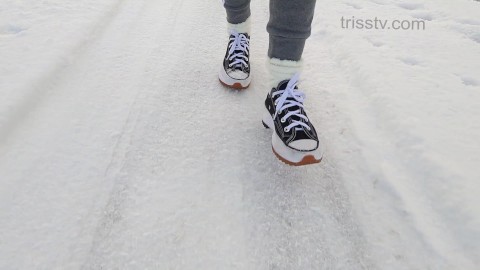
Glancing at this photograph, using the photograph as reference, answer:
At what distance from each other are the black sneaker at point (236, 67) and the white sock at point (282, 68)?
25cm

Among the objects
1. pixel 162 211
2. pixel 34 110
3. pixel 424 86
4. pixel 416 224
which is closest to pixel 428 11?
pixel 424 86

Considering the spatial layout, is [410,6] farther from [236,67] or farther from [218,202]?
[218,202]

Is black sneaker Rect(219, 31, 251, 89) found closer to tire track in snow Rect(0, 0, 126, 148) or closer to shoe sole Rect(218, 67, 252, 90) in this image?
shoe sole Rect(218, 67, 252, 90)

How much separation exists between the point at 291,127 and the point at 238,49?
0.57m

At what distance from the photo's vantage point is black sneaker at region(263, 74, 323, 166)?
0.97m

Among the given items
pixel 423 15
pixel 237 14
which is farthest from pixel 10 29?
pixel 423 15

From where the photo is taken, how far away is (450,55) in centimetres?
163

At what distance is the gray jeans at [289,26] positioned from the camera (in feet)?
3.18

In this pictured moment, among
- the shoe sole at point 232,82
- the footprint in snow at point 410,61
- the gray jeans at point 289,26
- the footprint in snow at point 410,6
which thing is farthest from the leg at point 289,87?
the footprint in snow at point 410,6

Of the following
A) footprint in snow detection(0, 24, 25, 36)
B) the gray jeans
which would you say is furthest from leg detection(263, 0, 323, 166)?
footprint in snow detection(0, 24, 25, 36)

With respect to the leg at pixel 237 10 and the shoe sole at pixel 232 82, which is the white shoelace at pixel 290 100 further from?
the leg at pixel 237 10

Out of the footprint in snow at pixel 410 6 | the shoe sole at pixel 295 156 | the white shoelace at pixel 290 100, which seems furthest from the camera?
the footprint in snow at pixel 410 6

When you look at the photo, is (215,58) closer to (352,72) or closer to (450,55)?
(352,72)

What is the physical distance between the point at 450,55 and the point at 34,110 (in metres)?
1.95
